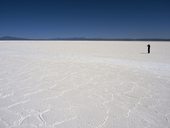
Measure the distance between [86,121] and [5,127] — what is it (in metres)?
1.30

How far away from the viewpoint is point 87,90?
418cm

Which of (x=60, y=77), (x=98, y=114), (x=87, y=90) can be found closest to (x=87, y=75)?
(x=60, y=77)

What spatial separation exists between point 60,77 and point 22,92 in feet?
5.20

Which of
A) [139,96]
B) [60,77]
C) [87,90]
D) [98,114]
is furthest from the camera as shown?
[60,77]

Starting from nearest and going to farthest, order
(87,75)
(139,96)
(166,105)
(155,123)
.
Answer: (155,123)
(166,105)
(139,96)
(87,75)

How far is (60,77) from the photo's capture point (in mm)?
5320

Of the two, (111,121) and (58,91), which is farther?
(58,91)

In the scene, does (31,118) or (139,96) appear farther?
(139,96)

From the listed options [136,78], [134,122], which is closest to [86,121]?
[134,122]

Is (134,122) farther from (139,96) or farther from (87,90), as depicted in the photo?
(87,90)

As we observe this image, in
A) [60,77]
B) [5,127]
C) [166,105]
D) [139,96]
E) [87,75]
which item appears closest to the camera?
[5,127]

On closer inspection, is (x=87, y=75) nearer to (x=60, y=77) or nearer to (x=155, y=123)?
(x=60, y=77)

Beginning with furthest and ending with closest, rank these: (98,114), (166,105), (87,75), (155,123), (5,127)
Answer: (87,75) → (166,105) → (98,114) → (155,123) → (5,127)

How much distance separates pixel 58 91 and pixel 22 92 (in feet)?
2.87
